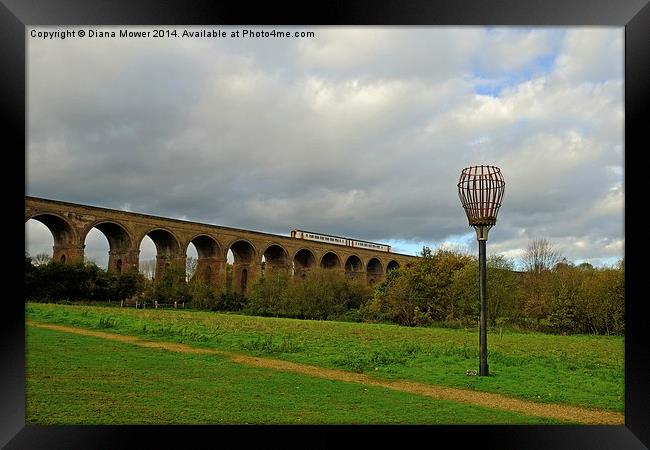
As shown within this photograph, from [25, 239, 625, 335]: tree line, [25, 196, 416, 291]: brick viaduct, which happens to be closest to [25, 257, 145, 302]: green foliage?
[25, 239, 625, 335]: tree line

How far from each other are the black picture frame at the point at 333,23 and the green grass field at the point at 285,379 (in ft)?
1.71

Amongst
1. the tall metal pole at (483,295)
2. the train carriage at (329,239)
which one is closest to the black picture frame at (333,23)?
the tall metal pole at (483,295)

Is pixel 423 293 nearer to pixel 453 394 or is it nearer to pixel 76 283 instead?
pixel 453 394

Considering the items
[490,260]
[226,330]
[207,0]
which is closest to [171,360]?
[226,330]

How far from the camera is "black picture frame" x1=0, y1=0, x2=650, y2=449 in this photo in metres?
3.85

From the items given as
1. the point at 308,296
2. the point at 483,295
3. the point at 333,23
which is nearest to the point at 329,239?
the point at 308,296

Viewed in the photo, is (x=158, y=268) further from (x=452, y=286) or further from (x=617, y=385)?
(x=617, y=385)

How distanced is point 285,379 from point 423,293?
398 inches

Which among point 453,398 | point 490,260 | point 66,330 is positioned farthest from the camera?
point 490,260

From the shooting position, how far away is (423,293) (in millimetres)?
15688

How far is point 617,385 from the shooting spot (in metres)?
6.30

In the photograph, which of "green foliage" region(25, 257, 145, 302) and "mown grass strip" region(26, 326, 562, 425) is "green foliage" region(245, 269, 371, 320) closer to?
"green foliage" region(25, 257, 145, 302)

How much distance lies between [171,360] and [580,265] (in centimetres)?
1247

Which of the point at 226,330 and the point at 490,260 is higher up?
the point at 490,260
